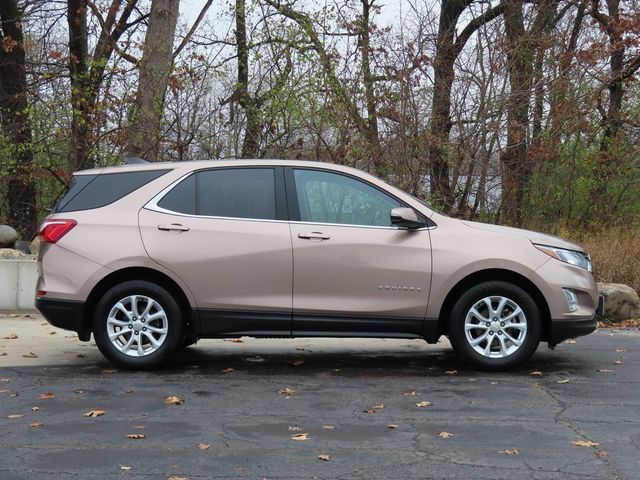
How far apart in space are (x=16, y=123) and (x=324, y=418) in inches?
455

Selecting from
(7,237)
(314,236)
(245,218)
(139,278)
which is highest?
(245,218)

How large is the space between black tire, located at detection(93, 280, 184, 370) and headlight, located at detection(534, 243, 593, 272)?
3.23m

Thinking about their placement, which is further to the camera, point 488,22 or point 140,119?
point 488,22

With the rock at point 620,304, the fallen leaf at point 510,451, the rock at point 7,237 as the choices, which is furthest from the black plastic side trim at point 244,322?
the rock at point 7,237

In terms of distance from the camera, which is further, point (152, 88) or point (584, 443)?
point (152, 88)

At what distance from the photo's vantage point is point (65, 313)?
25.1ft

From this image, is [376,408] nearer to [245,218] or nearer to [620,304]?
[245,218]

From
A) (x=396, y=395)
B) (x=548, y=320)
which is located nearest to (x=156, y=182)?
(x=396, y=395)

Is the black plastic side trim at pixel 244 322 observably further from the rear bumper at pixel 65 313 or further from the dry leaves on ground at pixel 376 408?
the dry leaves on ground at pixel 376 408

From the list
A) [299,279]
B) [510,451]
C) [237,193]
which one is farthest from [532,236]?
[510,451]

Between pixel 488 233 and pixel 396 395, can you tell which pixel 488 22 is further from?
pixel 396 395

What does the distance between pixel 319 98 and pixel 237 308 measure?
7760 mm

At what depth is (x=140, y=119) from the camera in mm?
14820

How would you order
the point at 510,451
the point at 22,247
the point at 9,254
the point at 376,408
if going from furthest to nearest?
the point at 22,247, the point at 9,254, the point at 376,408, the point at 510,451
